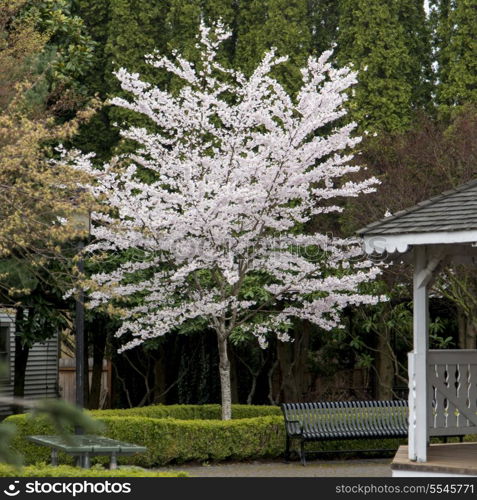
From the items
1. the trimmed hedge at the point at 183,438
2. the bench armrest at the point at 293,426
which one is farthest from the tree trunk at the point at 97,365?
the bench armrest at the point at 293,426

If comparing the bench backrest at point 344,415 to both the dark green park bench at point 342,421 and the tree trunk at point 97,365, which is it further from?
the tree trunk at point 97,365

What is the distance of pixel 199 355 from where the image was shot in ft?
73.7

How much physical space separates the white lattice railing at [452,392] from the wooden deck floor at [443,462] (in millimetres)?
219

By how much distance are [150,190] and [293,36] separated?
695cm

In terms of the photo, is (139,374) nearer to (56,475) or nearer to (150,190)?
(150,190)

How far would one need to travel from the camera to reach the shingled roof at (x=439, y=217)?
9.11 meters

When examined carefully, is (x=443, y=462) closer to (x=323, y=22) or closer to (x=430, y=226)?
(x=430, y=226)

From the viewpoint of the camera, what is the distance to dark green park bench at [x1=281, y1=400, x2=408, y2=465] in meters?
14.7

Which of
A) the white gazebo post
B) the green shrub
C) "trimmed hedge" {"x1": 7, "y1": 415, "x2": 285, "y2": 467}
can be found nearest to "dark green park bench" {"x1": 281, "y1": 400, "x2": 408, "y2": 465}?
"trimmed hedge" {"x1": 7, "y1": 415, "x2": 285, "y2": 467}

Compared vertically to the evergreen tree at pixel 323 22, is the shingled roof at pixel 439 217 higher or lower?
lower

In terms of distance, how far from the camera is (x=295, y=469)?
13984mm

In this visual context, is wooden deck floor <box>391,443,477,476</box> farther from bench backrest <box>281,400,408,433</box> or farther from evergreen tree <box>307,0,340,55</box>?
evergreen tree <box>307,0,340,55</box>

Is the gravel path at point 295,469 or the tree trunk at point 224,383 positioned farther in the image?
the tree trunk at point 224,383

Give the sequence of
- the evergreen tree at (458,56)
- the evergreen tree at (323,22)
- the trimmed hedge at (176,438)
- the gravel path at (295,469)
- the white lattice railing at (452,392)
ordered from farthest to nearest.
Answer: the evergreen tree at (323,22), the evergreen tree at (458,56), the trimmed hedge at (176,438), the gravel path at (295,469), the white lattice railing at (452,392)
